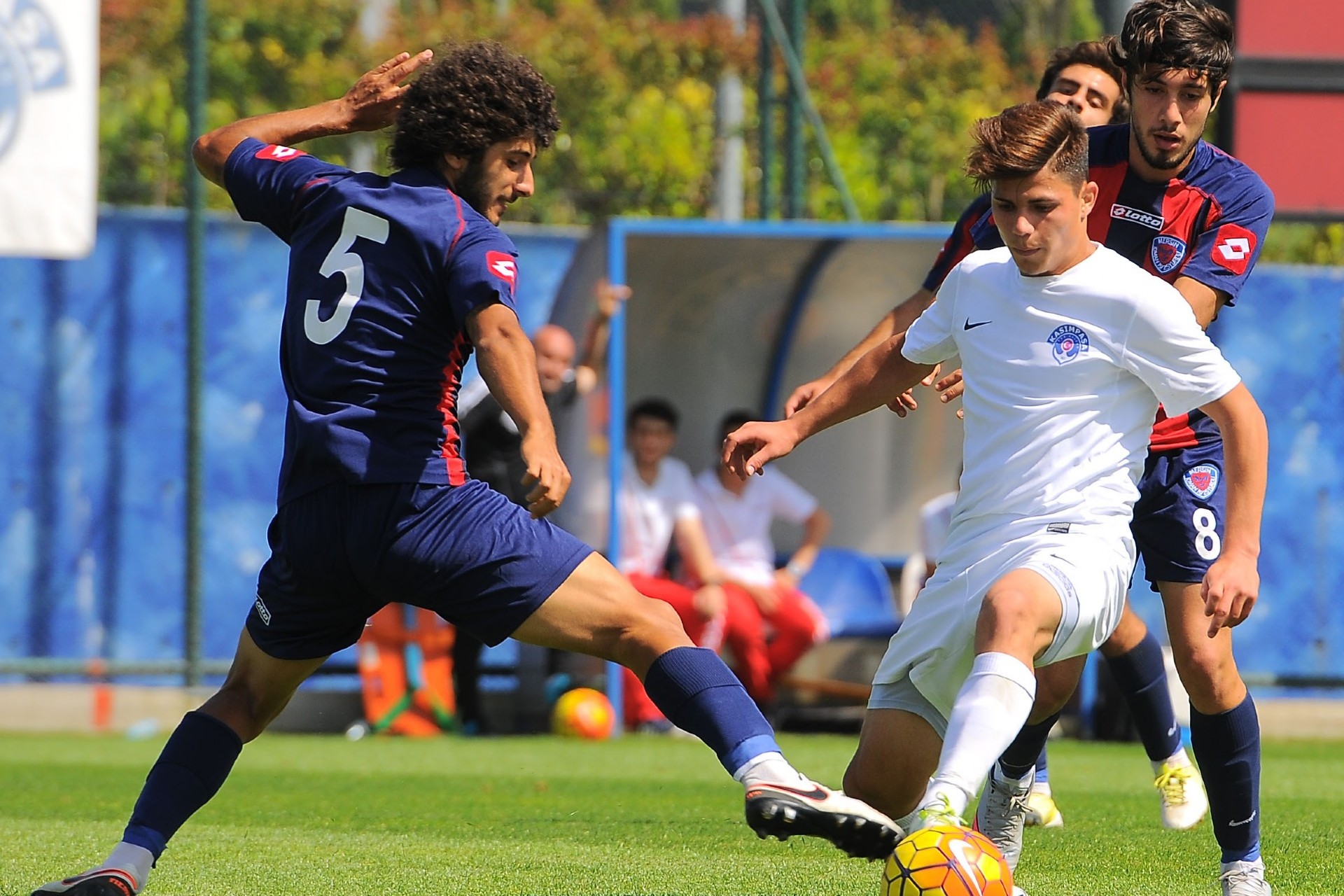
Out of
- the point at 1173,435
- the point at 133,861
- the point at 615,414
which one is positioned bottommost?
the point at 615,414

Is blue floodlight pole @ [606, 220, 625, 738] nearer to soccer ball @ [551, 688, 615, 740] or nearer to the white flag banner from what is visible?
soccer ball @ [551, 688, 615, 740]

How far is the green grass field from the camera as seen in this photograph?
464 cm

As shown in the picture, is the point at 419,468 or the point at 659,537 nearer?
the point at 419,468

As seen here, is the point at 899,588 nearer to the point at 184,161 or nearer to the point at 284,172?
the point at 184,161

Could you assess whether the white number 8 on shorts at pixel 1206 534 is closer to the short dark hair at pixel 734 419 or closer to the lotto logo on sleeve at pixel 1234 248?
the lotto logo on sleeve at pixel 1234 248

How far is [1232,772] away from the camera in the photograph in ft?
14.6

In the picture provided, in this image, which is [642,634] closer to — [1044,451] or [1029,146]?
[1044,451]

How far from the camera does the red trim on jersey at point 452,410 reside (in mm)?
4055

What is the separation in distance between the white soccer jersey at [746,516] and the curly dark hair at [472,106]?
6.26 m

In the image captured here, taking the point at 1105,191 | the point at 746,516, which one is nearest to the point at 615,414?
the point at 746,516

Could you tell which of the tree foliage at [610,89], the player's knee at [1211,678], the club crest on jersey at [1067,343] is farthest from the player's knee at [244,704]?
the tree foliage at [610,89]

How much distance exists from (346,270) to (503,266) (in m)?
0.34

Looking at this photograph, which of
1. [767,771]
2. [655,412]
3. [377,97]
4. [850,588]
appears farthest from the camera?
[850,588]

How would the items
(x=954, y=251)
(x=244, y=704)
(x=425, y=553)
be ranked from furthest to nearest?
1. (x=954, y=251)
2. (x=244, y=704)
3. (x=425, y=553)
